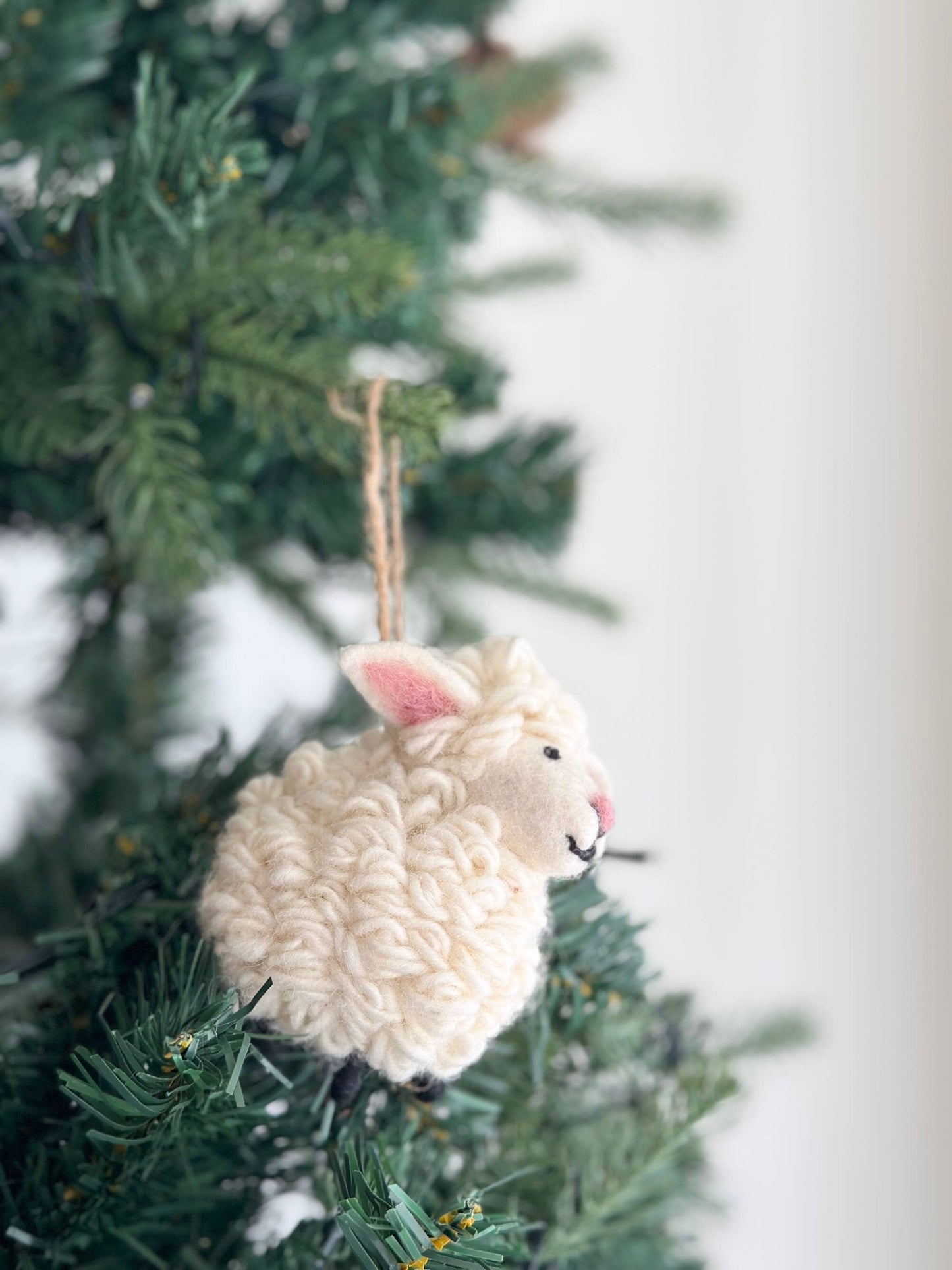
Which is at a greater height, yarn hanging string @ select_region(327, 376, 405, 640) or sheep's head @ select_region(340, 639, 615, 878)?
yarn hanging string @ select_region(327, 376, 405, 640)

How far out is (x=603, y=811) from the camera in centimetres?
27

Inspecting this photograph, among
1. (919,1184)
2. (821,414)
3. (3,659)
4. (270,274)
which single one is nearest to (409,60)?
(270,274)

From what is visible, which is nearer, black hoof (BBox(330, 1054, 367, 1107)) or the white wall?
black hoof (BBox(330, 1054, 367, 1107))

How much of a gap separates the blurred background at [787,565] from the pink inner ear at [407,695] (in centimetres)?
64

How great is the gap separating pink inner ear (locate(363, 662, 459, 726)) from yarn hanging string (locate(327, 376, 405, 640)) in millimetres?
37

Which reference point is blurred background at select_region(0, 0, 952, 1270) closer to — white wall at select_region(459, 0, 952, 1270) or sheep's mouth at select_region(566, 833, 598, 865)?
white wall at select_region(459, 0, 952, 1270)

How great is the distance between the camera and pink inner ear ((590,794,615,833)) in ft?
0.88

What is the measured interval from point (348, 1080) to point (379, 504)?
0.52ft

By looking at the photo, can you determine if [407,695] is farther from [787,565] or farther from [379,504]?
[787,565]

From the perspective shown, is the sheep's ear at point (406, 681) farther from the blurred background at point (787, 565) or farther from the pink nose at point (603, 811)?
the blurred background at point (787, 565)

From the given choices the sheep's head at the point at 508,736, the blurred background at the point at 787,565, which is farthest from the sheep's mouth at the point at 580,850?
the blurred background at the point at 787,565

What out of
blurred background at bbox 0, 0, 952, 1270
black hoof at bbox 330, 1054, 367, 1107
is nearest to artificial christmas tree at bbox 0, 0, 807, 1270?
black hoof at bbox 330, 1054, 367, 1107

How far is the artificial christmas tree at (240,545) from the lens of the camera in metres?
0.28

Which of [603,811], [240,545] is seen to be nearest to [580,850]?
[603,811]
